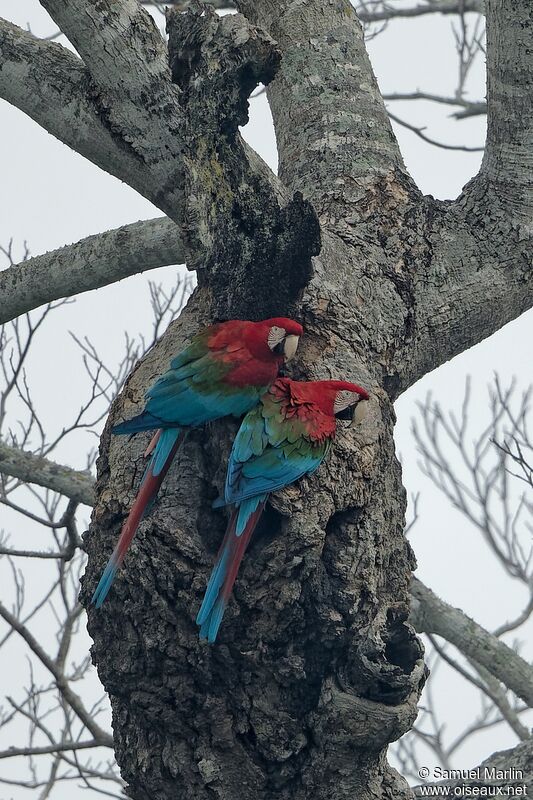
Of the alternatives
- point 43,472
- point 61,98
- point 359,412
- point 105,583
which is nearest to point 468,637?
point 359,412

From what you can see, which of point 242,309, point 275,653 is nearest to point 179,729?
point 275,653

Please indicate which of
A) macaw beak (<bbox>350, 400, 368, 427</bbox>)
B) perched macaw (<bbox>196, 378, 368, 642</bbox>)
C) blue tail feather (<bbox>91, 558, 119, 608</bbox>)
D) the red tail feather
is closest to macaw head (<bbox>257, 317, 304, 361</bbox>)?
perched macaw (<bbox>196, 378, 368, 642</bbox>)

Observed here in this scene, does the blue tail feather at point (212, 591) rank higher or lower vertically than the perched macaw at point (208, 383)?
lower

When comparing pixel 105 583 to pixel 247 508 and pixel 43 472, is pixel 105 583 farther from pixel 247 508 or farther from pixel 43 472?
pixel 43 472

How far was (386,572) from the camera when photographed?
231cm

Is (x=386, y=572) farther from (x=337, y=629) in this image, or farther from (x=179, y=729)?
(x=179, y=729)

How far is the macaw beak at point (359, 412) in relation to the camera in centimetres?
238

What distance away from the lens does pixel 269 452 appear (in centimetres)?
228

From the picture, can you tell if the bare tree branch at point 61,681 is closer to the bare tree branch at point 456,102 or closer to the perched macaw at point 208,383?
the perched macaw at point 208,383

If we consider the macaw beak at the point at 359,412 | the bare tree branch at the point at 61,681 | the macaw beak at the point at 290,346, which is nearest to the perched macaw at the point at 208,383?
the macaw beak at the point at 290,346

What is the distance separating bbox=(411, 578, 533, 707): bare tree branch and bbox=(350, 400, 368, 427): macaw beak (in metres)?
1.32

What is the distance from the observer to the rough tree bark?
208 centimetres

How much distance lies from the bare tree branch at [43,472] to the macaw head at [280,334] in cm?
155

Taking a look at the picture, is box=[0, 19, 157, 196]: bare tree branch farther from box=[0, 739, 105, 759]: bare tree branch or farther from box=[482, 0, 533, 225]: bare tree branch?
box=[0, 739, 105, 759]: bare tree branch
